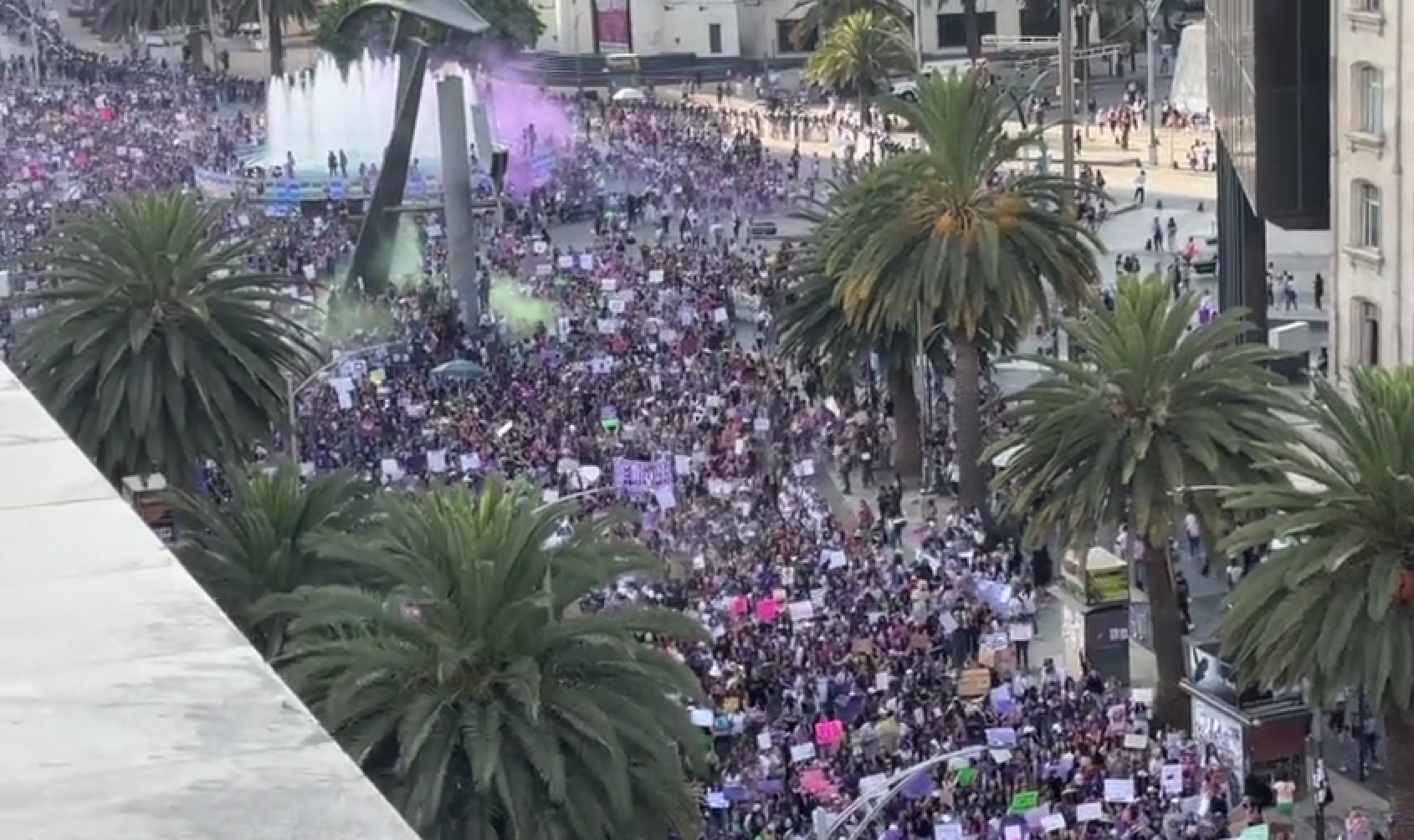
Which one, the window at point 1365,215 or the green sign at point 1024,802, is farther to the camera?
the window at point 1365,215

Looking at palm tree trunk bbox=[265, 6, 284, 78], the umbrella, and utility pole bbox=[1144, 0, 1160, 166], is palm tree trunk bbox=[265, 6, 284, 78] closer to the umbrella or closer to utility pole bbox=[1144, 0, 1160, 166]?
utility pole bbox=[1144, 0, 1160, 166]

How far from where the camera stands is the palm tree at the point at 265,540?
33688 millimetres

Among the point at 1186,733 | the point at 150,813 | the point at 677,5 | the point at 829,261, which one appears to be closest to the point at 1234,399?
the point at 1186,733

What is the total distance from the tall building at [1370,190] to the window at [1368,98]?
0.6 inches

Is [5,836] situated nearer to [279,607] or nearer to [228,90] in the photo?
[279,607]

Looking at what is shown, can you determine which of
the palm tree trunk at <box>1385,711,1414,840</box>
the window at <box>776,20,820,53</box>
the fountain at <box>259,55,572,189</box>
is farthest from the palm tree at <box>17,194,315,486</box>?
the window at <box>776,20,820,53</box>

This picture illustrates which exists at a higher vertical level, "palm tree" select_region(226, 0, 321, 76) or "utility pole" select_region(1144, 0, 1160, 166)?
"palm tree" select_region(226, 0, 321, 76)

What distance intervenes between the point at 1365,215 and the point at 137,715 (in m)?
38.2

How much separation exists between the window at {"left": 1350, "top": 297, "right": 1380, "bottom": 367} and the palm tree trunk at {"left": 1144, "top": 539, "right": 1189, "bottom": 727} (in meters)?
10.5

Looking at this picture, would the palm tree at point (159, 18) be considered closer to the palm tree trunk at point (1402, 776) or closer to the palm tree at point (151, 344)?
the palm tree at point (151, 344)

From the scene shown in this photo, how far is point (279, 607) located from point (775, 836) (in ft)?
23.7

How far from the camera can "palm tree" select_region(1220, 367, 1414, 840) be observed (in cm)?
3247

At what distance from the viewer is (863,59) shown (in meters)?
109

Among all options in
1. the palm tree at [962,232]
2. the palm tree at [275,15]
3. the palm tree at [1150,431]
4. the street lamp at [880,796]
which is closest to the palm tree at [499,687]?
the street lamp at [880,796]
